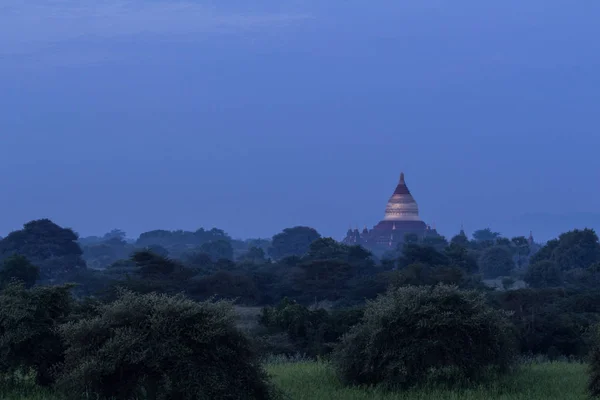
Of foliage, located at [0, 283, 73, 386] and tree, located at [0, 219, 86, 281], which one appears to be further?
tree, located at [0, 219, 86, 281]

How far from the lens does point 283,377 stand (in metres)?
20.6

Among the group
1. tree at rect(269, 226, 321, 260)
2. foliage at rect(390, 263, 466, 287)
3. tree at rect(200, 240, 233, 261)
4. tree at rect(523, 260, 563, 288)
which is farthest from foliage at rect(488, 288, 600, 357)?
tree at rect(269, 226, 321, 260)

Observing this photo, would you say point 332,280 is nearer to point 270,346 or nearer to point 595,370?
point 270,346

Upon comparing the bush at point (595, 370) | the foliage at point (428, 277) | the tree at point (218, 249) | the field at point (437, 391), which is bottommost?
the field at point (437, 391)

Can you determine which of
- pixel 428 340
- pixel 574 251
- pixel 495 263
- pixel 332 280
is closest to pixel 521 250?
pixel 495 263

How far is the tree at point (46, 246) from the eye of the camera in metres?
79.0

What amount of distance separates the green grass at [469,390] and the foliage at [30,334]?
4.23 m

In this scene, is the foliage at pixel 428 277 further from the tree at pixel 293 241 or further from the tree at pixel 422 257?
the tree at pixel 293 241

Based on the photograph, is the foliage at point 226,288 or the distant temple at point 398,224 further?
the distant temple at point 398,224

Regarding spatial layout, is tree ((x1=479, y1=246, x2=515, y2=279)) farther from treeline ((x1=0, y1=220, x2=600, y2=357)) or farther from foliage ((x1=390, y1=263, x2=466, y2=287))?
foliage ((x1=390, y1=263, x2=466, y2=287))

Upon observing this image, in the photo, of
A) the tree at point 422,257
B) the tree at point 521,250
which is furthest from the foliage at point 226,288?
the tree at point 521,250

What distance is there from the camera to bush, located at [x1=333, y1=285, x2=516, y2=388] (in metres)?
18.7

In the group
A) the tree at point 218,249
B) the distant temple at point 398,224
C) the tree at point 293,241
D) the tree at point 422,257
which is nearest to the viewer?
the tree at point 422,257

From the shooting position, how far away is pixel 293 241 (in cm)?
13925
